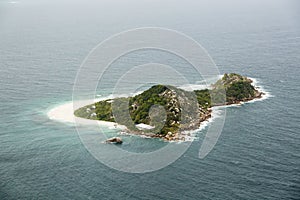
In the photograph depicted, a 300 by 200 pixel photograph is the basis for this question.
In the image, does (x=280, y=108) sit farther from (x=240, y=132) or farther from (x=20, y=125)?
(x=20, y=125)

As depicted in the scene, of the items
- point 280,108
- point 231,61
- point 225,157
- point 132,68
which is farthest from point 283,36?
point 225,157

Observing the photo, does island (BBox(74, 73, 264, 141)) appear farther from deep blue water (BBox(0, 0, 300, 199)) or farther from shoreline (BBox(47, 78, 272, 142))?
deep blue water (BBox(0, 0, 300, 199))

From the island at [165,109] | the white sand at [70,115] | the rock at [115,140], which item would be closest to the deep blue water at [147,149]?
the rock at [115,140]

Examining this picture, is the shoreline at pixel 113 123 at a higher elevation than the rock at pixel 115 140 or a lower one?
higher

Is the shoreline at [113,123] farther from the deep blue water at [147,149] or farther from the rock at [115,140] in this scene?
the rock at [115,140]

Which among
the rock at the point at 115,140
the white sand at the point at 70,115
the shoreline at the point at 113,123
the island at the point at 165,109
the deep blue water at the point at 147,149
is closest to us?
the deep blue water at the point at 147,149

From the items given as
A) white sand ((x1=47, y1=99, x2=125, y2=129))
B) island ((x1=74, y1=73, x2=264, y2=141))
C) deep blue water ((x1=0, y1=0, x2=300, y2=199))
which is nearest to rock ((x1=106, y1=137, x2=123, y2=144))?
deep blue water ((x1=0, y1=0, x2=300, y2=199))

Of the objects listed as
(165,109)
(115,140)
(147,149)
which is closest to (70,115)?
(115,140)
